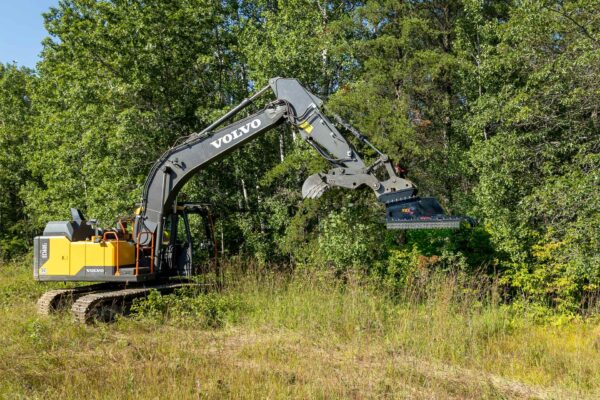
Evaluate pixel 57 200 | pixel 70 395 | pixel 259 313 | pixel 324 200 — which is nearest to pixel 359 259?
pixel 324 200

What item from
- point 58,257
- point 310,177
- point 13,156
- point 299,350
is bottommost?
point 299,350

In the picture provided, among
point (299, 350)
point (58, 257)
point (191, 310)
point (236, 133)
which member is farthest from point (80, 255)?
point (299, 350)

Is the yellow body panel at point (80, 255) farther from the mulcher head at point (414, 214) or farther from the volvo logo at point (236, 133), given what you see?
the mulcher head at point (414, 214)

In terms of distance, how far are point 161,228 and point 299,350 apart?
4.44 m

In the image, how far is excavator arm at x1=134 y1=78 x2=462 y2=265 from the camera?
6.81 metres

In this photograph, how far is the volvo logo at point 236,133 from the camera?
351 inches

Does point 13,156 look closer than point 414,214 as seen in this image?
No

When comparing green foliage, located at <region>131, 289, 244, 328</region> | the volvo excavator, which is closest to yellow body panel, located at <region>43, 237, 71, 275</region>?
the volvo excavator

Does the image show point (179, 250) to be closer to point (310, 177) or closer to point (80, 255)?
point (80, 255)

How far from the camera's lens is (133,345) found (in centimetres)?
626

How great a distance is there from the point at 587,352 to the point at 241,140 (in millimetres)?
6441

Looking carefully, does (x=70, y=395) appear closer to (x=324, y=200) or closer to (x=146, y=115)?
(x=324, y=200)

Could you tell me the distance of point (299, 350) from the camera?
622 cm

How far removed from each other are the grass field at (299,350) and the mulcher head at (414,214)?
1449mm
